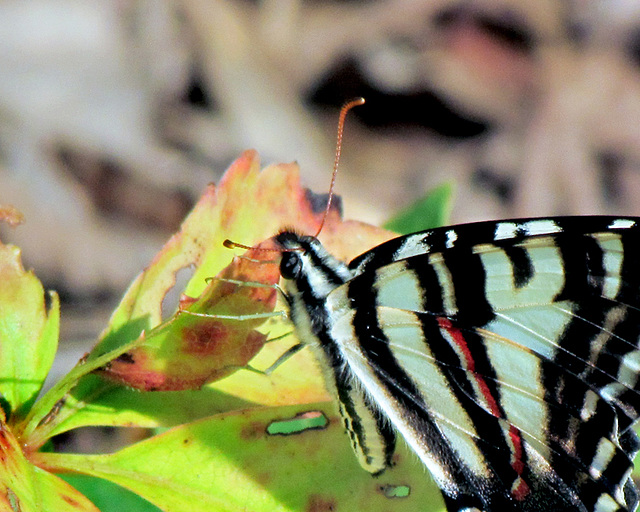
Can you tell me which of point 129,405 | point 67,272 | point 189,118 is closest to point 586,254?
point 129,405

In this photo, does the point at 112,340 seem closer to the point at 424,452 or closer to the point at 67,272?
the point at 424,452

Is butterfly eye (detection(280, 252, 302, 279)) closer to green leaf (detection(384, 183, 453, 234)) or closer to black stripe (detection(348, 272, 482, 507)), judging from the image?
black stripe (detection(348, 272, 482, 507))

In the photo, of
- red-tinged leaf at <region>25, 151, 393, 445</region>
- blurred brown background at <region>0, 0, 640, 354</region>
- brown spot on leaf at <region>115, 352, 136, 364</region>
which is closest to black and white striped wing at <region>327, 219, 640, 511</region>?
red-tinged leaf at <region>25, 151, 393, 445</region>

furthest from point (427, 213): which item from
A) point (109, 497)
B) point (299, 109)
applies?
point (299, 109)

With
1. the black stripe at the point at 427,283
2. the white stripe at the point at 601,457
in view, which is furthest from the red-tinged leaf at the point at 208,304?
the white stripe at the point at 601,457

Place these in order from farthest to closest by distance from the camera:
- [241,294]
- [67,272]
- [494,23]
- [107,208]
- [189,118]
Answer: [494,23]
[189,118]
[107,208]
[67,272]
[241,294]

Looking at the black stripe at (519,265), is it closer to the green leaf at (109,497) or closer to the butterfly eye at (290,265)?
the butterfly eye at (290,265)

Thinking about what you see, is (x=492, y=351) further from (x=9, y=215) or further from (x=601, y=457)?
(x=9, y=215)
